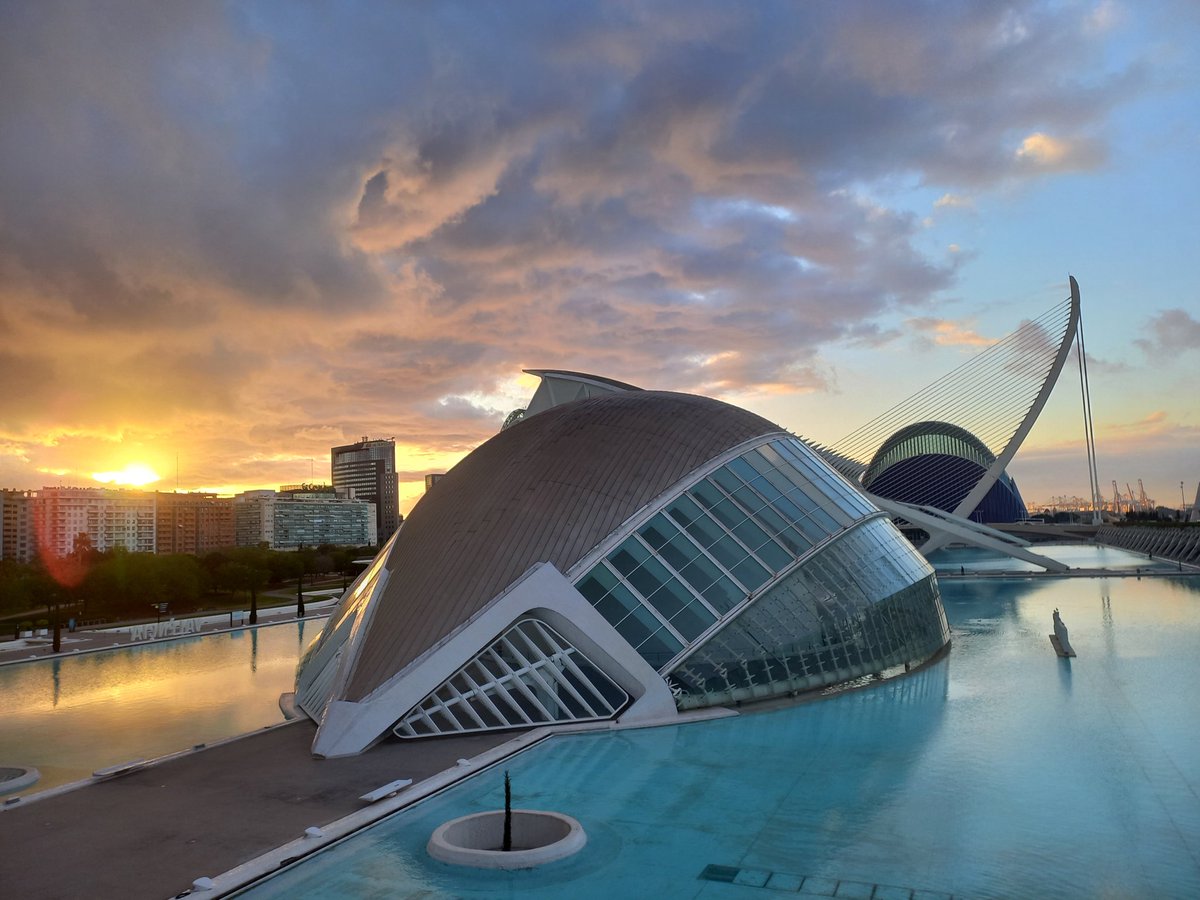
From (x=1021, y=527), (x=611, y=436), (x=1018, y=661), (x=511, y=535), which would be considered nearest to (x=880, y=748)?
(x=511, y=535)

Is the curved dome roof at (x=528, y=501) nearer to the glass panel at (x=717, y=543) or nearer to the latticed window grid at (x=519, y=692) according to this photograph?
the glass panel at (x=717, y=543)

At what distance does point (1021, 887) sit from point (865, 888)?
5.86 ft

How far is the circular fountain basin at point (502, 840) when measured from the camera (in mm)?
11008

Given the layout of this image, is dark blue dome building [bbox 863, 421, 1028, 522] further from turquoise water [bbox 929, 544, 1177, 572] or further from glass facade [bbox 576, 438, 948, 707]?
glass facade [bbox 576, 438, 948, 707]

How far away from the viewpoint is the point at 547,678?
1838cm

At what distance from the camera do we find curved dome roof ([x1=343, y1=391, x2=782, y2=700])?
719 inches

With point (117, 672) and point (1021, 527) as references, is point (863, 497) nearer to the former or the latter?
point (117, 672)

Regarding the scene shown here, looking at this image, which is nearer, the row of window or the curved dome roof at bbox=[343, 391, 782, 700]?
the curved dome roof at bbox=[343, 391, 782, 700]

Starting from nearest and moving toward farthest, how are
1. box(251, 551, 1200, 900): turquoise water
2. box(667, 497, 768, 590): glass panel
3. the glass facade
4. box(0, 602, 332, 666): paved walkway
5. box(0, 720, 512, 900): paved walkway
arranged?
box(251, 551, 1200, 900): turquoise water → box(0, 720, 512, 900): paved walkway → the glass facade → box(667, 497, 768, 590): glass panel → box(0, 602, 332, 666): paved walkway

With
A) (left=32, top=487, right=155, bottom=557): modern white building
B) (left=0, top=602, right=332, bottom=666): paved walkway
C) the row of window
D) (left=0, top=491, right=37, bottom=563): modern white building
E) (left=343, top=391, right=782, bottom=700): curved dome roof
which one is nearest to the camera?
(left=343, top=391, right=782, bottom=700): curved dome roof

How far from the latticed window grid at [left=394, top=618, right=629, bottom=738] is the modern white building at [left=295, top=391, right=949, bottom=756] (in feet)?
0.13

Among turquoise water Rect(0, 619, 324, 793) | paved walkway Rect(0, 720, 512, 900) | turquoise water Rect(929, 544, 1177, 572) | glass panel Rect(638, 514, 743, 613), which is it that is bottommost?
turquoise water Rect(929, 544, 1177, 572)

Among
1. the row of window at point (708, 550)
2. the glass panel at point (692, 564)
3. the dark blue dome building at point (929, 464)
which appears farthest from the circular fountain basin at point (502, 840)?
the dark blue dome building at point (929, 464)

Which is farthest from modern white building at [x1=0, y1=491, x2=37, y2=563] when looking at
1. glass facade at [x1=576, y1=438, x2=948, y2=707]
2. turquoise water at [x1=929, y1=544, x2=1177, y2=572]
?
glass facade at [x1=576, y1=438, x2=948, y2=707]
